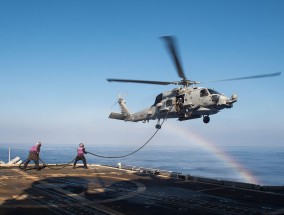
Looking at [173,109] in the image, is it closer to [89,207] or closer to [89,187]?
[89,187]

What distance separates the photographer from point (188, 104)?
19016 millimetres

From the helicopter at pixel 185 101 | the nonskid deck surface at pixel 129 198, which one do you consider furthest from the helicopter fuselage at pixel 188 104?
the nonskid deck surface at pixel 129 198

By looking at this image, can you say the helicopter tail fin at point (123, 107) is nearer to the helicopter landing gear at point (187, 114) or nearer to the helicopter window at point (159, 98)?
the helicopter window at point (159, 98)

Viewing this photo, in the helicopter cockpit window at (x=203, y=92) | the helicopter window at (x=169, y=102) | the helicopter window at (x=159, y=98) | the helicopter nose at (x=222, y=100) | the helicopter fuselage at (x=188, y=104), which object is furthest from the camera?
the helicopter window at (x=159, y=98)

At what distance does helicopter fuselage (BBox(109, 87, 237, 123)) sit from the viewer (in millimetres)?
18044

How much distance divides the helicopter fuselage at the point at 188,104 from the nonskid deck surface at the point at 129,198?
4980mm

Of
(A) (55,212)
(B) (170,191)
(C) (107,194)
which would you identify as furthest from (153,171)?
(A) (55,212)

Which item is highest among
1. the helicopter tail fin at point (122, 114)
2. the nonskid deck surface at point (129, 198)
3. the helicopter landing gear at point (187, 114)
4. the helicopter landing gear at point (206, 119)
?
the helicopter tail fin at point (122, 114)

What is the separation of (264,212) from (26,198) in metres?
9.98

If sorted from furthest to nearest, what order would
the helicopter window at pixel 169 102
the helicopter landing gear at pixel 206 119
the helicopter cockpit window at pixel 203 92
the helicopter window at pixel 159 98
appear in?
the helicopter window at pixel 159 98, the helicopter window at pixel 169 102, the helicopter landing gear at pixel 206 119, the helicopter cockpit window at pixel 203 92

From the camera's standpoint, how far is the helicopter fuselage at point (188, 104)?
18044mm

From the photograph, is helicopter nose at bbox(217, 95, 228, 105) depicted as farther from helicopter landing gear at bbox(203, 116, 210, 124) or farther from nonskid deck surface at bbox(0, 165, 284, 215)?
nonskid deck surface at bbox(0, 165, 284, 215)

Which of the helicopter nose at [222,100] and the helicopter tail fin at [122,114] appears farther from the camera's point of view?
the helicopter tail fin at [122,114]

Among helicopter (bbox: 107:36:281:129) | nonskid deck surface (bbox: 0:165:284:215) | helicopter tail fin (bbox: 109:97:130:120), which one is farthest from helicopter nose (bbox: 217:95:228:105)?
helicopter tail fin (bbox: 109:97:130:120)
